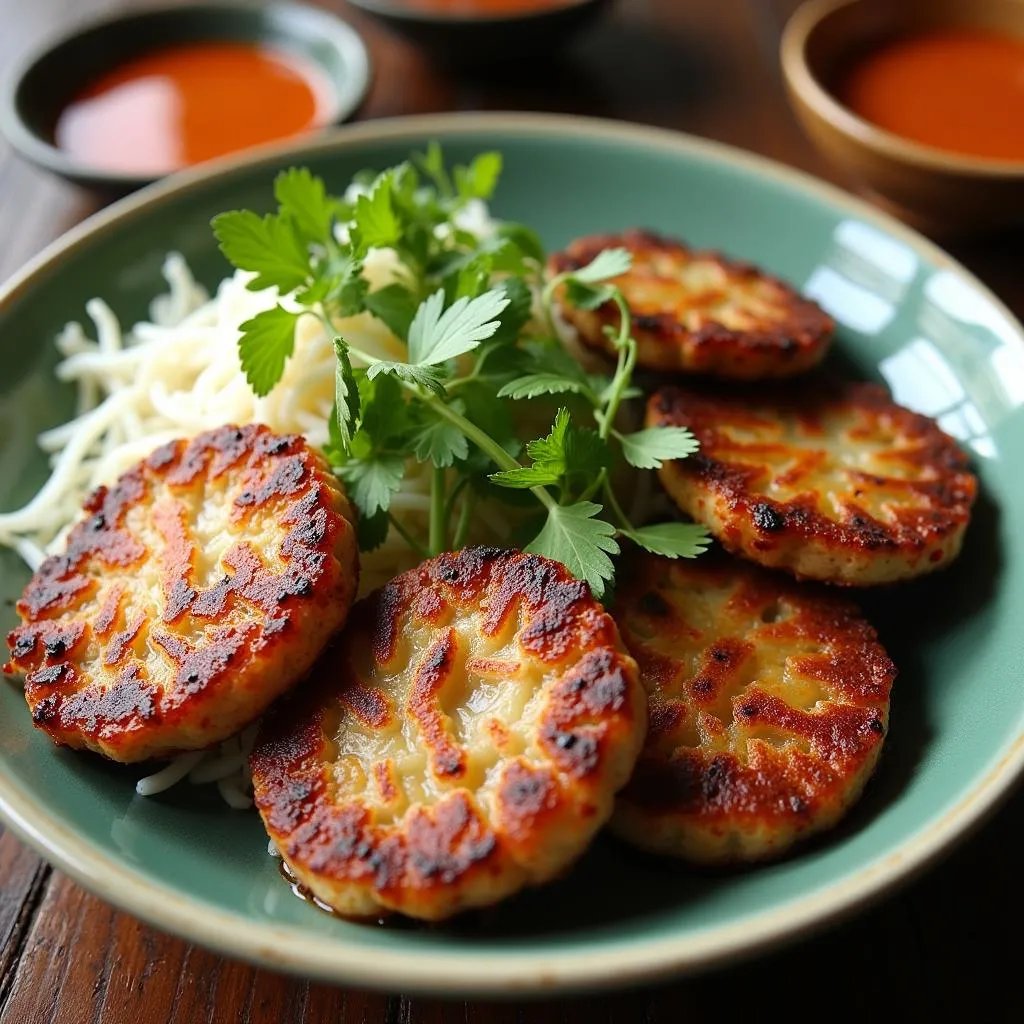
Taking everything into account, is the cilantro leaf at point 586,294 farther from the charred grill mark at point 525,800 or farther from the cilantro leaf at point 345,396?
the charred grill mark at point 525,800

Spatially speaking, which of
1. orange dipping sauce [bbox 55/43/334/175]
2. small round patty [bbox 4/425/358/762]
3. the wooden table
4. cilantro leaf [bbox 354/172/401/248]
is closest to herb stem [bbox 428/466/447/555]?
small round patty [bbox 4/425/358/762]

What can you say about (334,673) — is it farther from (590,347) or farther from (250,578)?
(590,347)

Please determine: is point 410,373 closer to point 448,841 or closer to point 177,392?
point 448,841

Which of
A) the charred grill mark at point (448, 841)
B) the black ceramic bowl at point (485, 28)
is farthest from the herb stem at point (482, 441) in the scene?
the black ceramic bowl at point (485, 28)

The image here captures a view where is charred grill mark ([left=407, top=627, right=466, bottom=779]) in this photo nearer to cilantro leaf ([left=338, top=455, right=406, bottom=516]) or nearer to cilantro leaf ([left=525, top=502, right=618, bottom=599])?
cilantro leaf ([left=525, top=502, right=618, bottom=599])

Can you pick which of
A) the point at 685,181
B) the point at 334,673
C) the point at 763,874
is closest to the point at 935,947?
the point at 763,874

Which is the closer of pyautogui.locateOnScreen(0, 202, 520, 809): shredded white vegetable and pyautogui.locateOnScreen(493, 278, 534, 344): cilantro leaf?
pyautogui.locateOnScreen(493, 278, 534, 344): cilantro leaf
